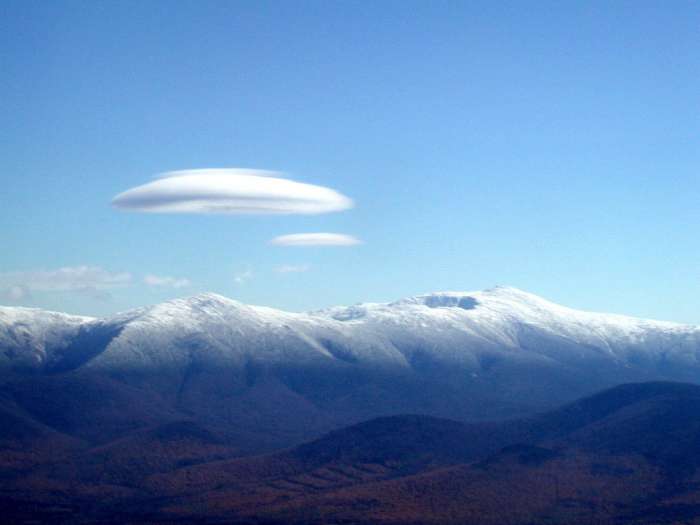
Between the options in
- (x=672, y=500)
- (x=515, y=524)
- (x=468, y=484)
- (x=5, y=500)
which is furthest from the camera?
(x=5, y=500)

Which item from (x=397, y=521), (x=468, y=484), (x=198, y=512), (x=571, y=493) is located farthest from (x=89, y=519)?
(x=571, y=493)

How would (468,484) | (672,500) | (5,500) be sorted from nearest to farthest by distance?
(672,500), (468,484), (5,500)

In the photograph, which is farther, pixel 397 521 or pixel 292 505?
pixel 292 505

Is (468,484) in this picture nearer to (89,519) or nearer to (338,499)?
(338,499)

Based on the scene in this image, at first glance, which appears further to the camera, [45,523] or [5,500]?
[5,500]

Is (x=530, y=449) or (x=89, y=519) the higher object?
(x=530, y=449)

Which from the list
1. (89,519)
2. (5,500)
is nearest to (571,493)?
(89,519)

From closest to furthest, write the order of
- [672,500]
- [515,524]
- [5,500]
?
[515,524], [672,500], [5,500]

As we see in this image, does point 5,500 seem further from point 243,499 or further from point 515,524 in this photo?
point 515,524
